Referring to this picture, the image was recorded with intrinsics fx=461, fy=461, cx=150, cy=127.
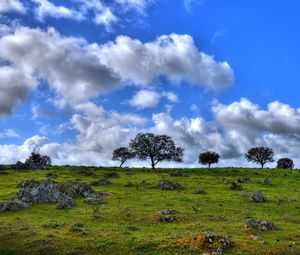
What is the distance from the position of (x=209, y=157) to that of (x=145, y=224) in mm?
89498

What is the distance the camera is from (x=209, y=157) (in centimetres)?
12488

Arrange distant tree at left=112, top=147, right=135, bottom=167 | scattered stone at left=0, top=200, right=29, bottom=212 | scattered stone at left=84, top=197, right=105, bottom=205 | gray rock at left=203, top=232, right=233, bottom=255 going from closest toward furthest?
gray rock at left=203, top=232, right=233, bottom=255
scattered stone at left=0, top=200, right=29, bottom=212
scattered stone at left=84, top=197, right=105, bottom=205
distant tree at left=112, top=147, right=135, bottom=167

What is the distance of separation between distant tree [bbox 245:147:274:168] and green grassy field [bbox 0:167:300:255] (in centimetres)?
6975

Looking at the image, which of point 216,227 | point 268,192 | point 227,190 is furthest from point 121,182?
point 216,227

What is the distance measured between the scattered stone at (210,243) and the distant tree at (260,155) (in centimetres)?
10474

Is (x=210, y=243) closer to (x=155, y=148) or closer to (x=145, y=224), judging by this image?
(x=145, y=224)

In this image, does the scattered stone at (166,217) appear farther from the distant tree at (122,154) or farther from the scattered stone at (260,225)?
the distant tree at (122,154)

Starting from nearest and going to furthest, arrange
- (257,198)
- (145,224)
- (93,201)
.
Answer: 1. (145,224)
2. (93,201)
3. (257,198)

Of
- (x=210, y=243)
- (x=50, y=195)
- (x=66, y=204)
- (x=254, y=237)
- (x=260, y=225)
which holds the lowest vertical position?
(x=210, y=243)

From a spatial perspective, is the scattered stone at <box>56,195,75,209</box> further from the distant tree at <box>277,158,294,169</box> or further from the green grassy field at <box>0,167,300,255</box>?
the distant tree at <box>277,158,294,169</box>

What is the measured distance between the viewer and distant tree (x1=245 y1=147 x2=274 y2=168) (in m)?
131

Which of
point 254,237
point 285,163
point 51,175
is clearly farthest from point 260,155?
point 254,237

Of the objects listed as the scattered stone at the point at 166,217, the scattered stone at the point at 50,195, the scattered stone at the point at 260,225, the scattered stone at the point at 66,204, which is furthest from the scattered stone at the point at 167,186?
the scattered stone at the point at 260,225

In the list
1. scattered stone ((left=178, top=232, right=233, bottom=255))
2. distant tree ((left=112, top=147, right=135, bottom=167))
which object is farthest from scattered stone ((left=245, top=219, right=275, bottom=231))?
distant tree ((left=112, top=147, right=135, bottom=167))
